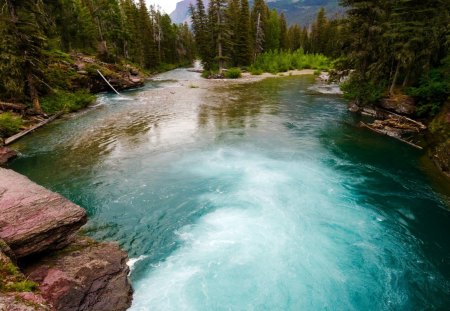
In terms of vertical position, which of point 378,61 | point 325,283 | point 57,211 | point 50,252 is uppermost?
point 378,61

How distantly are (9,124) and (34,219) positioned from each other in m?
14.8

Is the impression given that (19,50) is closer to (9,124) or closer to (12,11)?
(12,11)

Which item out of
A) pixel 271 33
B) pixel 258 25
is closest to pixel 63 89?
pixel 258 25

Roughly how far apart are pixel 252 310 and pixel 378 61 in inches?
845

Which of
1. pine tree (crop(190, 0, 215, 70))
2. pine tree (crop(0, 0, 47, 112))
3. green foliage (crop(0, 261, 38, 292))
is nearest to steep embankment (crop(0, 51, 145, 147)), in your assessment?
pine tree (crop(0, 0, 47, 112))

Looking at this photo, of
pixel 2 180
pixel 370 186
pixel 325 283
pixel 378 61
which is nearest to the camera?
pixel 325 283

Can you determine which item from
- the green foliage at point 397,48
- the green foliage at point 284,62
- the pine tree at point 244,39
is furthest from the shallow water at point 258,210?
the pine tree at point 244,39

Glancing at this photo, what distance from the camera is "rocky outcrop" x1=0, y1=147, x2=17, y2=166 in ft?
45.8

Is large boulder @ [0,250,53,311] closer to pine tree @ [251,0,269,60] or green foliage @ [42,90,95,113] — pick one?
green foliage @ [42,90,95,113]

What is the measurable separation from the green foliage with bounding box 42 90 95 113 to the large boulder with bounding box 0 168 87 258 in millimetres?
17675

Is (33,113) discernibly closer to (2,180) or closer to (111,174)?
(111,174)

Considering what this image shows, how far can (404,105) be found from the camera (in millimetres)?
20016

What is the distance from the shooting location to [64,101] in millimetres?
24312

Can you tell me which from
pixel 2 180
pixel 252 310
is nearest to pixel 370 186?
pixel 252 310
